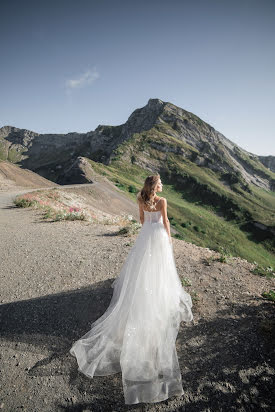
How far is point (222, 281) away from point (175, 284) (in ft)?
7.71

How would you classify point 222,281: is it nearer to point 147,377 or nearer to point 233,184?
point 147,377

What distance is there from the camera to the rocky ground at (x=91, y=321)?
3.31 metres

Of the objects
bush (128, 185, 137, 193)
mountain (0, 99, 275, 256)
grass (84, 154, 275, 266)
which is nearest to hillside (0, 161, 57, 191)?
mountain (0, 99, 275, 256)

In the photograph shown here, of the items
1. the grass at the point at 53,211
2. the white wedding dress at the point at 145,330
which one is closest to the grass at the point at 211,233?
the grass at the point at 53,211

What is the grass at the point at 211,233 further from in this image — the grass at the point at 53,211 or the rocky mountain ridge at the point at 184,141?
the rocky mountain ridge at the point at 184,141

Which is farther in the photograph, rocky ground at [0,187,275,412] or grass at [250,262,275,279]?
grass at [250,262,275,279]

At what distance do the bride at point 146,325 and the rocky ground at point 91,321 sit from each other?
0.20 meters

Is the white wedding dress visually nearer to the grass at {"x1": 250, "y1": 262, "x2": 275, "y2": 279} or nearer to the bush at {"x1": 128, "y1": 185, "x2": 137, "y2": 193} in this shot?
the grass at {"x1": 250, "y1": 262, "x2": 275, "y2": 279}

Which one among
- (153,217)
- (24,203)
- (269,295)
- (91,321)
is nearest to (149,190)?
(153,217)

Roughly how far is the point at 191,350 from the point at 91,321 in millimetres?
2233

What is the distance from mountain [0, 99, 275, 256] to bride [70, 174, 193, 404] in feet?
92.7

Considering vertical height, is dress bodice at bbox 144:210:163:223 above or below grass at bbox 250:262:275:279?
above

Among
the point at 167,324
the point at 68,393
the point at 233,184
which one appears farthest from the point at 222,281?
the point at 233,184

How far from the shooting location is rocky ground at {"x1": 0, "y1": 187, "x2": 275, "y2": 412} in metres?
3.31
